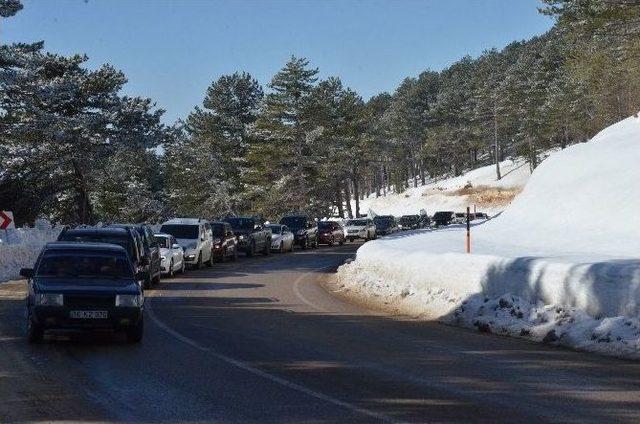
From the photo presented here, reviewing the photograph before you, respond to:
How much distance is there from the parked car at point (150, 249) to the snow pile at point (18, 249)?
18.4 feet

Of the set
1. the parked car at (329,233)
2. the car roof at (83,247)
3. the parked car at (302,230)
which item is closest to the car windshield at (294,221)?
the parked car at (302,230)

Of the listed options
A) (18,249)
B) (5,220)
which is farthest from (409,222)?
(5,220)

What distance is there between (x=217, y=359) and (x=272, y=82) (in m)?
66.4

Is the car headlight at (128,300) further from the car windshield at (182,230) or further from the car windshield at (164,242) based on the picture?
the car windshield at (182,230)

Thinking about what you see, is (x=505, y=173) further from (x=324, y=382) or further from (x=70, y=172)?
(x=324, y=382)

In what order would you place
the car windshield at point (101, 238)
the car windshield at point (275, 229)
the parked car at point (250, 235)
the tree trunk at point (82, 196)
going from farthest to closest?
the tree trunk at point (82, 196)
the car windshield at point (275, 229)
the parked car at point (250, 235)
the car windshield at point (101, 238)

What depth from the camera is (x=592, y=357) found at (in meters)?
12.3

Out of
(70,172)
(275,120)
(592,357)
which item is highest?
(275,120)

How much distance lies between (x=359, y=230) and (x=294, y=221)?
10395 millimetres

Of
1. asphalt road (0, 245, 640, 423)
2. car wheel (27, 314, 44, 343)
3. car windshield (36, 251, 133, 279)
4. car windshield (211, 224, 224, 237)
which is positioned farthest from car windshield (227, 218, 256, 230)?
car wheel (27, 314, 44, 343)

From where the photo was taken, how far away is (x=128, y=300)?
13641 mm

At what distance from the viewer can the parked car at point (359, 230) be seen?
2552 inches

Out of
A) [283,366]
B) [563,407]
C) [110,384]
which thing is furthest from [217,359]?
[563,407]

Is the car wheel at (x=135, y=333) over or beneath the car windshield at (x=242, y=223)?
beneath
